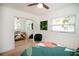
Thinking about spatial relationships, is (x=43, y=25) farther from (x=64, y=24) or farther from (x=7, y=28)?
(x=7, y=28)

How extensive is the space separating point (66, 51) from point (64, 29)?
0.38 meters

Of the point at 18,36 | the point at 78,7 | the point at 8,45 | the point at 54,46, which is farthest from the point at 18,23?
the point at 78,7

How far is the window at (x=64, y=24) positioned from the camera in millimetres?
1749

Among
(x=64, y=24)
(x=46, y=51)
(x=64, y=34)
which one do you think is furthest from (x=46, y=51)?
(x=64, y=24)

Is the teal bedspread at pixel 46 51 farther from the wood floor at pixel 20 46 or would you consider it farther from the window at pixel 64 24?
the window at pixel 64 24

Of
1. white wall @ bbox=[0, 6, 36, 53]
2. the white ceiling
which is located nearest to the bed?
white wall @ bbox=[0, 6, 36, 53]

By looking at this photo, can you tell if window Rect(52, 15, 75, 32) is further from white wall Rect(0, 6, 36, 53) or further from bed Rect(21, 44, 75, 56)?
white wall Rect(0, 6, 36, 53)

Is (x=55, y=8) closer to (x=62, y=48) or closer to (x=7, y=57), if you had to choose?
(x=62, y=48)

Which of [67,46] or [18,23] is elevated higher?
[18,23]

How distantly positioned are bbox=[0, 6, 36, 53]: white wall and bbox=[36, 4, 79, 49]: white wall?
0.47 metres

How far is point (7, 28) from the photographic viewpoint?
177 centimetres

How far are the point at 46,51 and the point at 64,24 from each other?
565 millimetres

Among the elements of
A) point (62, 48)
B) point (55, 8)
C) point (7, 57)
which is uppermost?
point (55, 8)

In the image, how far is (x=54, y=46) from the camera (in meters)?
1.83
